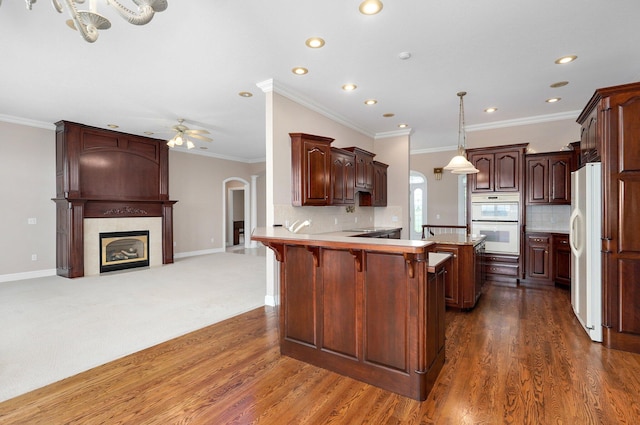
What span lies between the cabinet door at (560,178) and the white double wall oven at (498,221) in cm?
52

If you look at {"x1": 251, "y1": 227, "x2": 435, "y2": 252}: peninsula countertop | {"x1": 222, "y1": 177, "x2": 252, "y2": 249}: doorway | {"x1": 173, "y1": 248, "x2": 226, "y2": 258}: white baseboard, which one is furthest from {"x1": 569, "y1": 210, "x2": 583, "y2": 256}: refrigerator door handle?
{"x1": 222, "y1": 177, "x2": 252, "y2": 249}: doorway

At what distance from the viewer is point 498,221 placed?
5.35 metres

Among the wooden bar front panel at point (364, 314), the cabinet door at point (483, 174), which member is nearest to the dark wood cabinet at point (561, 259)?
the cabinet door at point (483, 174)

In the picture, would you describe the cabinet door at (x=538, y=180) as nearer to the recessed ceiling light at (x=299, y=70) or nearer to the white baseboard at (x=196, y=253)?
the recessed ceiling light at (x=299, y=70)

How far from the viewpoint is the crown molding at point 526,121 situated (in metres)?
5.27

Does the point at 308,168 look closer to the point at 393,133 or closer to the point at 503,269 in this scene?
the point at 393,133

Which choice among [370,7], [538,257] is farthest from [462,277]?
[370,7]

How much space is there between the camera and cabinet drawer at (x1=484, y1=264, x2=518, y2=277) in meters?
5.19

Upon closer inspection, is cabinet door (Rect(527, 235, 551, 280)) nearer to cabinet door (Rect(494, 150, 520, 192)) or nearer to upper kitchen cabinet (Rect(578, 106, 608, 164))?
cabinet door (Rect(494, 150, 520, 192))

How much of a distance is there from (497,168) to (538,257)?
5.29ft

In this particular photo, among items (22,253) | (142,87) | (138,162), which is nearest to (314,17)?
(142,87)

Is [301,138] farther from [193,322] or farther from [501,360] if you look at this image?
[501,360]

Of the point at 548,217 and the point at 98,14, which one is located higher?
the point at 98,14

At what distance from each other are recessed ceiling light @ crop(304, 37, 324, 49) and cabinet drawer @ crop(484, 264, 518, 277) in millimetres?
4475
